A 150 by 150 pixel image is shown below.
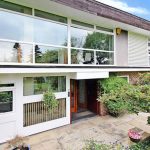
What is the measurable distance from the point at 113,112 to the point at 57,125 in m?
3.35

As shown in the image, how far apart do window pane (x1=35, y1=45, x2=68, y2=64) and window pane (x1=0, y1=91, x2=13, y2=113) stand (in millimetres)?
1799

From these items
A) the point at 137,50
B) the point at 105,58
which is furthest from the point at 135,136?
the point at 137,50

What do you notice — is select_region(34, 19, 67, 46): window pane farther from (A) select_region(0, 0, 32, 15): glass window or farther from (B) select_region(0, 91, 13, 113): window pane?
(B) select_region(0, 91, 13, 113): window pane

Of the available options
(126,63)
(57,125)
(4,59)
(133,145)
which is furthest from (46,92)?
(126,63)

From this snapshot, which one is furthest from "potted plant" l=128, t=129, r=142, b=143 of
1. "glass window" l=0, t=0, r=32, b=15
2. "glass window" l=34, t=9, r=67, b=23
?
"glass window" l=0, t=0, r=32, b=15

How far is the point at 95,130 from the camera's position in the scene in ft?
27.0

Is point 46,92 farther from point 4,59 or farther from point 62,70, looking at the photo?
point 4,59

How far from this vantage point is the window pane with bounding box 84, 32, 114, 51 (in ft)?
33.1

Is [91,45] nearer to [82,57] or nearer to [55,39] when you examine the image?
[82,57]

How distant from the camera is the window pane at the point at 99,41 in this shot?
1009cm

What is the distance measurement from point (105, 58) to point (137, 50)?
359cm

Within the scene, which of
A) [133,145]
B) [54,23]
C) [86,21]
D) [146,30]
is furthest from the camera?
[146,30]

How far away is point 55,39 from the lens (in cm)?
853

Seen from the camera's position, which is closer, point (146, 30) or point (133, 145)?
point (133, 145)
